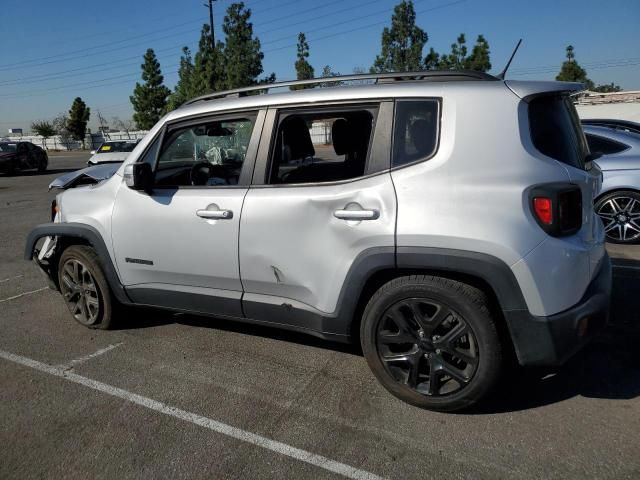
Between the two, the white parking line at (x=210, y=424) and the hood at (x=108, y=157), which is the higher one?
the hood at (x=108, y=157)

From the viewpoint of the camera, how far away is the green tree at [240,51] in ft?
126

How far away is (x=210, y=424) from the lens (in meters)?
2.93

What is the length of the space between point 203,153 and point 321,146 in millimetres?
1215

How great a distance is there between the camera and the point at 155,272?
3799mm

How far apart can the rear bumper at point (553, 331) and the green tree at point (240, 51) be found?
38.3 metres

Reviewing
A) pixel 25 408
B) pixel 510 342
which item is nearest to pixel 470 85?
pixel 510 342

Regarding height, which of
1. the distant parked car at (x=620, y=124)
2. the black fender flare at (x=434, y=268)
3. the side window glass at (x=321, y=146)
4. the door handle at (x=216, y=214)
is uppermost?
the side window glass at (x=321, y=146)

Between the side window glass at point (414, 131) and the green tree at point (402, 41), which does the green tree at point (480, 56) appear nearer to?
the green tree at point (402, 41)

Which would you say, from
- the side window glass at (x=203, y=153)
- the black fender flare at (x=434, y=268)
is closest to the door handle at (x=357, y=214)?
the black fender flare at (x=434, y=268)

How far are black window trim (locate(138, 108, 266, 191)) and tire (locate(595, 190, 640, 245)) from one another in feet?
17.0

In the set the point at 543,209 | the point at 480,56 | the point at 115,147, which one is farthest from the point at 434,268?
the point at 480,56

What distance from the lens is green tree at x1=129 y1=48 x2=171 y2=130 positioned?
55.1 metres

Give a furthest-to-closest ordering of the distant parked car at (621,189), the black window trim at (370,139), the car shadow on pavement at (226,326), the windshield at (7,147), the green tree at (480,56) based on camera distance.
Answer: the green tree at (480,56) → the windshield at (7,147) → the distant parked car at (621,189) → the car shadow on pavement at (226,326) → the black window trim at (370,139)

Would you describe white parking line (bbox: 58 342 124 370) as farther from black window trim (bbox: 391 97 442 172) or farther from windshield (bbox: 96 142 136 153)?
windshield (bbox: 96 142 136 153)
